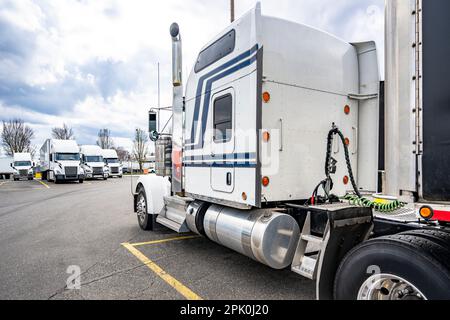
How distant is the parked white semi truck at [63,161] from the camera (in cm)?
2311

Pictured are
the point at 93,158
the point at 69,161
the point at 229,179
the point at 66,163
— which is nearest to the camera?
the point at 229,179

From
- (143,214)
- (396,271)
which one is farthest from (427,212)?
(143,214)

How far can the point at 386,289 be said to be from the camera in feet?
→ 8.00

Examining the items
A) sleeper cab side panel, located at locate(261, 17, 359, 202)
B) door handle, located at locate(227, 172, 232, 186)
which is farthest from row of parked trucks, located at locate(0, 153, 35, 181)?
sleeper cab side panel, located at locate(261, 17, 359, 202)

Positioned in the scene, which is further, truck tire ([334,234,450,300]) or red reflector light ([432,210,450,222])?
truck tire ([334,234,450,300])

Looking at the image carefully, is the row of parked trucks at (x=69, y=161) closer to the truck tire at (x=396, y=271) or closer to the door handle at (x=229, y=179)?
the door handle at (x=229, y=179)

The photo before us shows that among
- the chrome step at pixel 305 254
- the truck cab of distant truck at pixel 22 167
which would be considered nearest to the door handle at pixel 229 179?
the chrome step at pixel 305 254

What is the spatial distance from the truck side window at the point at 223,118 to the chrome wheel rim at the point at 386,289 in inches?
93.1

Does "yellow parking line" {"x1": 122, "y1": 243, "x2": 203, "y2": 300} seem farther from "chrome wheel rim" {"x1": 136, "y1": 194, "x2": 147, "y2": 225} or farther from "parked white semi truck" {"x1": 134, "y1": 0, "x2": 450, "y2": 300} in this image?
"chrome wheel rim" {"x1": 136, "y1": 194, "x2": 147, "y2": 225}

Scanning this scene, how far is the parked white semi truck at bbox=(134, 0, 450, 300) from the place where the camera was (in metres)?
2.03

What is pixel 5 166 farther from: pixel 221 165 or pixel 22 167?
pixel 221 165

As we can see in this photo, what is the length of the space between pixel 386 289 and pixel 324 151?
208 cm

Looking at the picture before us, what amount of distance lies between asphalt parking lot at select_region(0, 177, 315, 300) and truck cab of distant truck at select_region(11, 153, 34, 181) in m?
28.9

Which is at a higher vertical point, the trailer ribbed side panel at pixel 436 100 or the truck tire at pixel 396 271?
the trailer ribbed side panel at pixel 436 100
